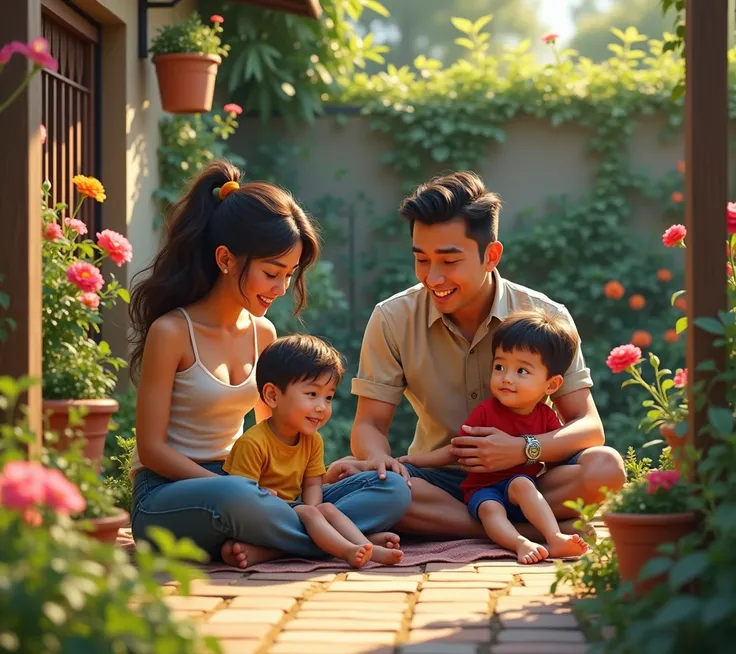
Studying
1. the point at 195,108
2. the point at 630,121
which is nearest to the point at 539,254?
the point at 630,121

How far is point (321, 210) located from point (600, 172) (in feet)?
6.32

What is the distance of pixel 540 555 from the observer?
11.8ft

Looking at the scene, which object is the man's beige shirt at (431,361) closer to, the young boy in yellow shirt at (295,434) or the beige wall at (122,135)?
the young boy in yellow shirt at (295,434)

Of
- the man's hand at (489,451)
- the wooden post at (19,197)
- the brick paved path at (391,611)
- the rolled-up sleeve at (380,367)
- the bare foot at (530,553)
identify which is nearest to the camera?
the brick paved path at (391,611)

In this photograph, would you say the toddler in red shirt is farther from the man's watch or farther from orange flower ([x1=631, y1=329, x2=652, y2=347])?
orange flower ([x1=631, y1=329, x2=652, y2=347])

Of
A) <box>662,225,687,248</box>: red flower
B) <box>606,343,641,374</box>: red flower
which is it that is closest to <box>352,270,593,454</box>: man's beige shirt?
<box>606,343,641,374</box>: red flower

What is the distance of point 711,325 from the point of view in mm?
2584

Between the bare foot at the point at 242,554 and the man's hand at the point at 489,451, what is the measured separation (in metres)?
0.78

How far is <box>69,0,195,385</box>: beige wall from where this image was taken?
5.86 metres

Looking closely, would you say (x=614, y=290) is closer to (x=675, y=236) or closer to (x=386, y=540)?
(x=675, y=236)

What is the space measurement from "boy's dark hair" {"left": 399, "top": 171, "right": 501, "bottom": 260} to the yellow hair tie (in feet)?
1.95

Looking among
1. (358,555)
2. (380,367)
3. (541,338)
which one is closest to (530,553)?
(358,555)

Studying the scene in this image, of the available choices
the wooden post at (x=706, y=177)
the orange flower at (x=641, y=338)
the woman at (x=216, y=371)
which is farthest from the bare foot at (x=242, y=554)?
the orange flower at (x=641, y=338)

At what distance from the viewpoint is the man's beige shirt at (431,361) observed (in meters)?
4.28
